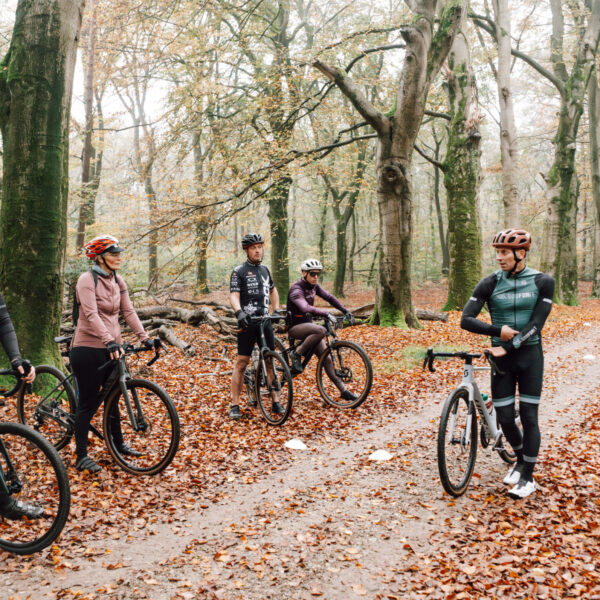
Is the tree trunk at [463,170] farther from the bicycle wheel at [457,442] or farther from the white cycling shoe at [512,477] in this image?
the bicycle wheel at [457,442]

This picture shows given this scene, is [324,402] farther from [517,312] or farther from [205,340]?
[205,340]

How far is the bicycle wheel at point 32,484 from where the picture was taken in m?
3.33

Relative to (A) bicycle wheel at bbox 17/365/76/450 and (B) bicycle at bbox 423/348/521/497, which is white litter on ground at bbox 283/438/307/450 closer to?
(B) bicycle at bbox 423/348/521/497

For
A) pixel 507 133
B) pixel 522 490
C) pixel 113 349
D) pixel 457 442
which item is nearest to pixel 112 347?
pixel 113 349

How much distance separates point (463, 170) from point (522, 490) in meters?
12.7

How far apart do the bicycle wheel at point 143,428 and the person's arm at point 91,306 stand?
1.78ft

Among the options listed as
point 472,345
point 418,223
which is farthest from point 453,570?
point 418,223

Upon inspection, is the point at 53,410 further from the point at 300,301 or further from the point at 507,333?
the point at 507,333

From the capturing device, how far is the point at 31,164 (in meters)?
6.35

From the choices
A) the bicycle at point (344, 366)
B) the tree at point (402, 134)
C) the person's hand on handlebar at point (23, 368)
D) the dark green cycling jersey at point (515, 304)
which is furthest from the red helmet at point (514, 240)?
the tree at point (402, 134)

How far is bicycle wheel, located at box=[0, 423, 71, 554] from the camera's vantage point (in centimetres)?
333

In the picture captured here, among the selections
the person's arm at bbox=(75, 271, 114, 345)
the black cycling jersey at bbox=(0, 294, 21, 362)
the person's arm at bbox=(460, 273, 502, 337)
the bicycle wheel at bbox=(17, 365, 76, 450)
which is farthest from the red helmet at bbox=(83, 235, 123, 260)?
the person's arm at bbox=(460, 273, 502, 337)

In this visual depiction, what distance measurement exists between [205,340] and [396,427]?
18.5ft

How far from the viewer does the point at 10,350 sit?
A: 3502 millimetres
